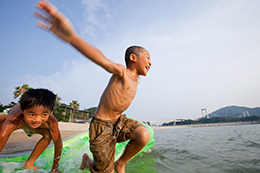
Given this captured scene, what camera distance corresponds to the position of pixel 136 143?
1.65m

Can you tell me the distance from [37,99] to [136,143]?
4.63 feet

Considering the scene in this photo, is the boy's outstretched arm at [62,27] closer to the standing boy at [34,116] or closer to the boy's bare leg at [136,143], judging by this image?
the boy's bare leg at [136,143]

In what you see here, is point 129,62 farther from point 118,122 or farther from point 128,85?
point 118,122

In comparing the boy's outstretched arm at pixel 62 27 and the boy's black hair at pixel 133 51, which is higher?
the boy's black hair at pixel 133 51

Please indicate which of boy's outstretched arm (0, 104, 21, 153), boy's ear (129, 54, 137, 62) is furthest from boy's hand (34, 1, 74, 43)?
boy's outstretched arm (0, 104, 21, 153)

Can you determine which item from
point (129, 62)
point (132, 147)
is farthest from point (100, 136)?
point (129, 62)

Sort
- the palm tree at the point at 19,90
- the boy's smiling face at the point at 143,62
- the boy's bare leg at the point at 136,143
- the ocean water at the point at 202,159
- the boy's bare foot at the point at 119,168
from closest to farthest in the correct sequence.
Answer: the boy's bare leg at the point at 136,143 → the boy's bare foot at the point at 119,168 → the boy's smiling face at the point at 143,62 → the ocean water at the point at 202,159 → the palm tree at the point at 19,90

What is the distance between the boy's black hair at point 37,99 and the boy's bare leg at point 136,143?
1.21 meters

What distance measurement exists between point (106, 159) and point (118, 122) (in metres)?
0.43

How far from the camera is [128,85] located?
1664mm

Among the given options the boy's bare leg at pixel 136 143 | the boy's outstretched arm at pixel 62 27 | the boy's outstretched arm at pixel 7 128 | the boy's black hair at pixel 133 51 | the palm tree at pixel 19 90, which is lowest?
the boy's bare leg at pixel 136 143

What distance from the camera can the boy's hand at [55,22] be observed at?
969mm

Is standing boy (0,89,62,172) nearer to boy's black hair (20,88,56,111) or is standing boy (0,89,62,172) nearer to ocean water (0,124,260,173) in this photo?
boy's black hair (20,88,56,111)

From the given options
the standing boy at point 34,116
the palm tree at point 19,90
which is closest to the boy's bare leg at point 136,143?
the standing boy at point 34,116
